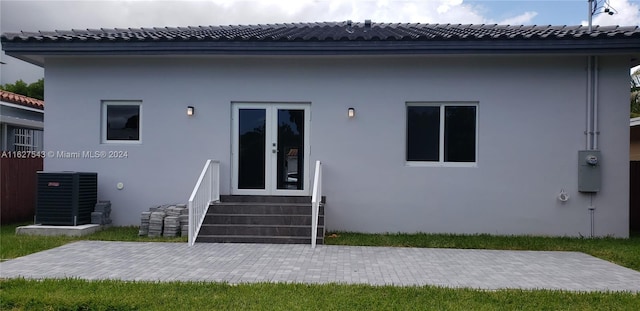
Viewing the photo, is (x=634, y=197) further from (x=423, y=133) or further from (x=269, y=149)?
(x=269, y=149)

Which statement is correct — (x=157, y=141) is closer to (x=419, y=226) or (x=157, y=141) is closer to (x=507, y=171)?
(x=419, y=226)

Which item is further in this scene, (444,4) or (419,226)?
(444,4)

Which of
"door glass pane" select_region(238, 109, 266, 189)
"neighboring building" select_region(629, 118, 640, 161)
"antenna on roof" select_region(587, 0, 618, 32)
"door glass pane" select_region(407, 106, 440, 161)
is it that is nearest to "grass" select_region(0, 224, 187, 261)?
"door glass pane" select_region(238, 109, 266, 189)

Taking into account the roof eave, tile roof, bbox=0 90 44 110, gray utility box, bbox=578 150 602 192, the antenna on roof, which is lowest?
gray utility box, bbox=578 150 602 192

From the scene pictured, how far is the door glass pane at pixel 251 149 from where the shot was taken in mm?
9375

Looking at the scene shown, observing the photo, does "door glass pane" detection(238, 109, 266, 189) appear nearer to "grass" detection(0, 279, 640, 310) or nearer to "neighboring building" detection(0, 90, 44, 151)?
"grass" detection(0, 279, 640, 310)

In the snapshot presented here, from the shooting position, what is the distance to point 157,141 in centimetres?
934

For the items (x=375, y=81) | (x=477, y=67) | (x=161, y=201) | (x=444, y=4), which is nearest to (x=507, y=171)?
(x=477, y=67)

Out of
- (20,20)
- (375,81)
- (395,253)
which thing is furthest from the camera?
(20,20)

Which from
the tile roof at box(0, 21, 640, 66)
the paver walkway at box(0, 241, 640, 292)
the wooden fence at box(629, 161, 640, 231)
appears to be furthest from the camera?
the wooden fence at box(629, 161, 640, 231)

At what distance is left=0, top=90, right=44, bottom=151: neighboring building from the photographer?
13.2 metres

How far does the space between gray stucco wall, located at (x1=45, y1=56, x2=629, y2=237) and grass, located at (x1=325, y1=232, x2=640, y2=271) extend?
1.24ft

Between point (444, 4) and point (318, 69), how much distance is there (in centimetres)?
560

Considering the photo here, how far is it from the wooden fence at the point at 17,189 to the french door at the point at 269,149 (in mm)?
5115
